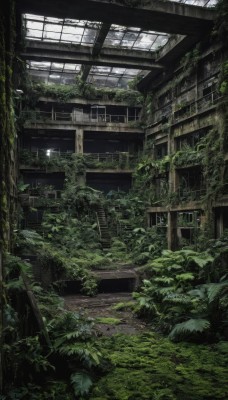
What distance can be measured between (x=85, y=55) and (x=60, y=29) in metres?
2.65

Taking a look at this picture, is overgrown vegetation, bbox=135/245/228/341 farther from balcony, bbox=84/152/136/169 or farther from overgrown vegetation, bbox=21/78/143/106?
overgrown vegetation, bbox=21/78/143/106

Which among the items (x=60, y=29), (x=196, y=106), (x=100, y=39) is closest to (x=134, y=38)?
(x=100, y=39)

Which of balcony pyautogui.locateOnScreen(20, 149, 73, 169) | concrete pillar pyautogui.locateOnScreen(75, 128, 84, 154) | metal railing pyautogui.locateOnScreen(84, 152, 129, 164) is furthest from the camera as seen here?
metal railing pyautogui.locateOnScreen(84, 152, 129, 164)

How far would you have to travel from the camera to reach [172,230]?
21.6 meters

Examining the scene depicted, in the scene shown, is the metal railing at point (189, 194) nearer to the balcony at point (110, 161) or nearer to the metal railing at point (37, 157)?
the balcony at point (110, 161)

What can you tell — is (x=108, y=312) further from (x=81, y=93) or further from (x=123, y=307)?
(x=81, y=93)

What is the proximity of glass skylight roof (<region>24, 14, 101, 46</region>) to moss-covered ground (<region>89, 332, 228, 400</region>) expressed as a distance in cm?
1953

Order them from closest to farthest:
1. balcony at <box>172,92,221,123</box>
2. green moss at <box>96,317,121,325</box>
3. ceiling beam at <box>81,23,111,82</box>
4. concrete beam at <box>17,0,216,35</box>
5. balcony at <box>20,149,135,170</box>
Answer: green moss at <box>96,317,121,325</box>
concrete beam at <box>17,0,216,35</box>
balcony at <box>172,92,221,123</box>
ceiling beam at <box>81,23,111,82</box>
balcony at <box>20,149,135,170</box>

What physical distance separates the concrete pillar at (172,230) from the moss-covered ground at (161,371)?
40.6 feet

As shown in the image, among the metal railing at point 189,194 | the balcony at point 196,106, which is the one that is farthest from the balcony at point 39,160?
the metal railing at point 189,194

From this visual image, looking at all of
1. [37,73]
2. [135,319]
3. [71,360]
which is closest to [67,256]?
[135,319]

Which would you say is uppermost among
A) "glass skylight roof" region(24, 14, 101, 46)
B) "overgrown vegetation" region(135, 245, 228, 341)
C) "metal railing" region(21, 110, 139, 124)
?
"glass skylight roof" region(24, 14, 101, 46)

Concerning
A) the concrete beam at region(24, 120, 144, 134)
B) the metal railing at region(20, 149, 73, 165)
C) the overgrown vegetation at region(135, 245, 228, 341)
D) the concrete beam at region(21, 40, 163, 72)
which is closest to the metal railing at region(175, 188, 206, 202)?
the overgrown vegetation at region(135, 245, 228, 341)

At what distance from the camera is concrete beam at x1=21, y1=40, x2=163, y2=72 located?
23.7 m
